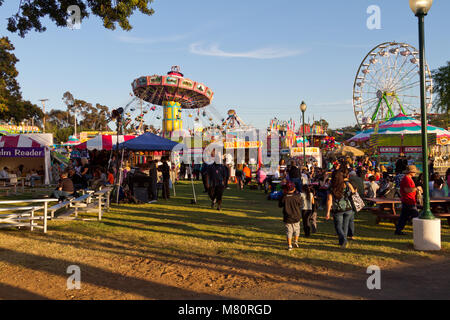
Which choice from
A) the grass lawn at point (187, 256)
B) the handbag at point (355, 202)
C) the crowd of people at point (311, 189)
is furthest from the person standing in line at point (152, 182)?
the handbag at point (355, 202)

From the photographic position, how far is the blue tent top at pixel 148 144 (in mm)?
14016

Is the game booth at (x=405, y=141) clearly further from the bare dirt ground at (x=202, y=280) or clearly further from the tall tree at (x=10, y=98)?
the tall tree at (x=10, y=98)

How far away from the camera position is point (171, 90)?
141 feet

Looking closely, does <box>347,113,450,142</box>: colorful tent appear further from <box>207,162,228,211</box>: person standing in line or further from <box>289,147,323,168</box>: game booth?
<box>207,162,228,211</box>: person standing in line

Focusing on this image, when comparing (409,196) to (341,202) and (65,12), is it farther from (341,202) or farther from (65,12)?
(65,12)

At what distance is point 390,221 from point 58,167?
66.4ft

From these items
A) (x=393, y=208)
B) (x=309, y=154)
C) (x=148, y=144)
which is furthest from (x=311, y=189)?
(x=309, y=154)

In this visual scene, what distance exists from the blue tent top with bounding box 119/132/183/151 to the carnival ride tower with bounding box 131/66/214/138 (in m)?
26.4

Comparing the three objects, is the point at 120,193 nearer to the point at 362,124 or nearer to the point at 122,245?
the point at 122,245

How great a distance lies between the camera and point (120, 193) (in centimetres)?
1380

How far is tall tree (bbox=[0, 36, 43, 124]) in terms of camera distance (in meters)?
20.4

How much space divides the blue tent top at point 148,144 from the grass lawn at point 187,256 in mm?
4490

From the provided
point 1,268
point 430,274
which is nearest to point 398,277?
point 430,274

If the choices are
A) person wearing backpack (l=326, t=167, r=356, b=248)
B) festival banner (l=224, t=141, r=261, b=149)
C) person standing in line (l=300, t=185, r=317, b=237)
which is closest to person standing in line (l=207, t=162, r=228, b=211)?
person standing in line (l=300, t=185, r=317, b=237)
